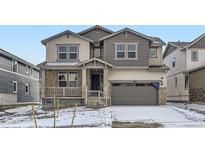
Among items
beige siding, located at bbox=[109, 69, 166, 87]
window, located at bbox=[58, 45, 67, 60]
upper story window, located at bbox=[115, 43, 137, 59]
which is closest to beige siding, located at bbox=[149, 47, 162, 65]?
beige siding, located at bbox=[109, 69, 166, 87]

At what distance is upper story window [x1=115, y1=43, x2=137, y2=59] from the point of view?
30.2 meters

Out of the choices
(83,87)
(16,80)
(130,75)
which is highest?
(130,75)

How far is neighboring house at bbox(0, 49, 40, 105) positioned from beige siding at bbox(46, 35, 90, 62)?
4268 mm

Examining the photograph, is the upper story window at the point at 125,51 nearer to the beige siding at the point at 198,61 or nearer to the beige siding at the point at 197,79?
the beige siding at the point at 197,79

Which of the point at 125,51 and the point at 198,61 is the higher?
the point at 125,51

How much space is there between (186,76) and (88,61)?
39.2ft

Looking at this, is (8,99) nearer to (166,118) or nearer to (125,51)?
(125,51)

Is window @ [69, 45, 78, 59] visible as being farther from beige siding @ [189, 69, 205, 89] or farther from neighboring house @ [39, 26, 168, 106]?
beige siding @ [189, 69, 205, 89]

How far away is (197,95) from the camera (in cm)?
3362

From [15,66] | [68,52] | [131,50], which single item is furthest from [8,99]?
[131,50]

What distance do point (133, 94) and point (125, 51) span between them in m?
3.76

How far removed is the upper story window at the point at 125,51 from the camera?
30.2 meters
